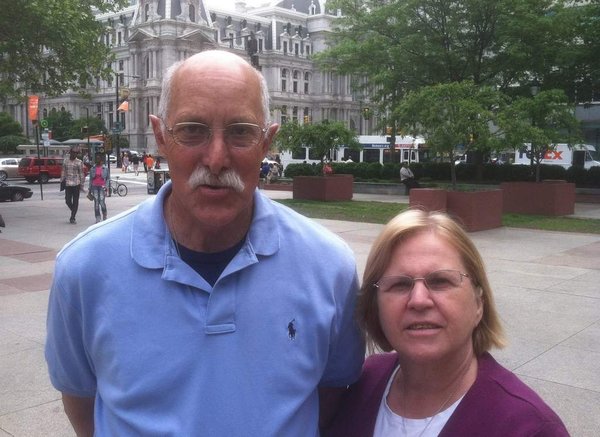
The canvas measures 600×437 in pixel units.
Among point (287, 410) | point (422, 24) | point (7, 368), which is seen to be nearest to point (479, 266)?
point (287, 410)

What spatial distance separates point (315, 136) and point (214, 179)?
23.0 m

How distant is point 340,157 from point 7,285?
46988 mm

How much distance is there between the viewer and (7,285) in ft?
28.6

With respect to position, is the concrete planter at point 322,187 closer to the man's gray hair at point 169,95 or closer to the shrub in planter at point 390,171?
the shrub in planter at point 390,171

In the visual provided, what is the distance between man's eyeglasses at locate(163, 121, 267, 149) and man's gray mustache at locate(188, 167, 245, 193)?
73 mm

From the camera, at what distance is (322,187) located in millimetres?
23797

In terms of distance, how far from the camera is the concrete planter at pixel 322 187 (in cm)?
2378

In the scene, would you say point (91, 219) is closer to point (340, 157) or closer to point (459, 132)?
point (459, 132)

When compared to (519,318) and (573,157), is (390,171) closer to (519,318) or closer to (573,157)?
(573,157)

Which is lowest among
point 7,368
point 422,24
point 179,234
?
point 7,368

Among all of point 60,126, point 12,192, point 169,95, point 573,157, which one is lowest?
point 12,192

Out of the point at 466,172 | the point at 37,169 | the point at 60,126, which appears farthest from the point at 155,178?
the point at 60,126

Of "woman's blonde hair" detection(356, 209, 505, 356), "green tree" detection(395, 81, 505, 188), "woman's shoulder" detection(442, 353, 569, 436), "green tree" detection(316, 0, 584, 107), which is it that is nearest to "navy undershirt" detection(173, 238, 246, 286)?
"woman's blonde hair" detection(356, 209, 505, 356)

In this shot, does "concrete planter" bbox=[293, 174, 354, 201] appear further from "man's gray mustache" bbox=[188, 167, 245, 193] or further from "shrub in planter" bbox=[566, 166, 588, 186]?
"man's gray mustache" bbox=[188, 167, 245, 193]
